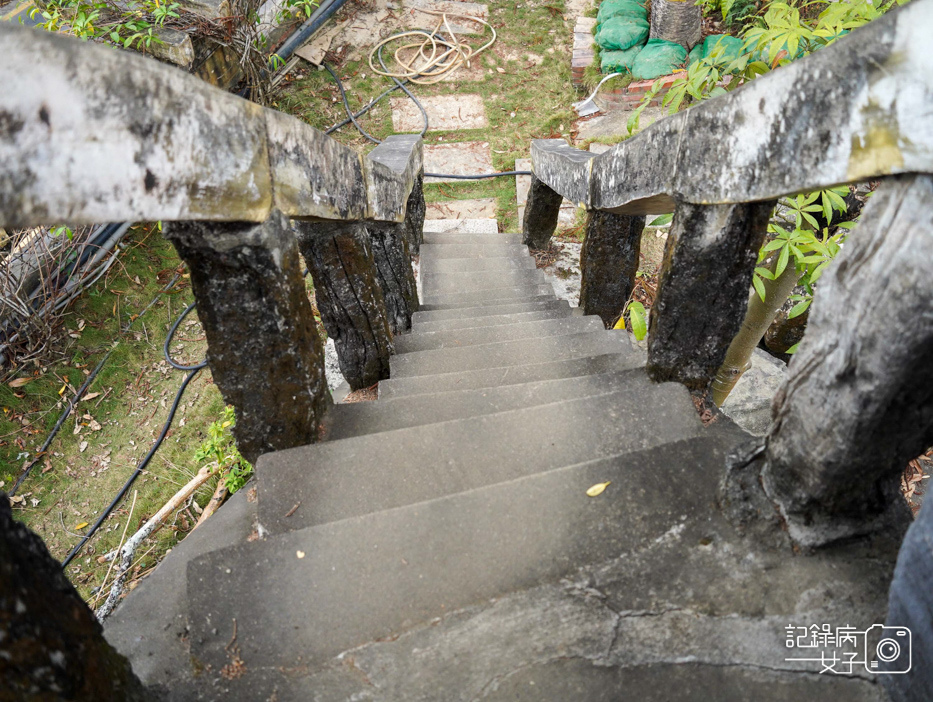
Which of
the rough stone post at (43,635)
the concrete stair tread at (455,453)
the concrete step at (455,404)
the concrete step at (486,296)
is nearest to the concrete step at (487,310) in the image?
the concrete step at (486,296)

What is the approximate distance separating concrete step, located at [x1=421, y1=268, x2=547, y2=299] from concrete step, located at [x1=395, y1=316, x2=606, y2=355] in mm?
1299

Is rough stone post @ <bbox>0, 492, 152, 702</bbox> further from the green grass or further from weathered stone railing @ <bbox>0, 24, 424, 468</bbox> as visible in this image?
the green grass

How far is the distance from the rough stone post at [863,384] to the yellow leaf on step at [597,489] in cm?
37

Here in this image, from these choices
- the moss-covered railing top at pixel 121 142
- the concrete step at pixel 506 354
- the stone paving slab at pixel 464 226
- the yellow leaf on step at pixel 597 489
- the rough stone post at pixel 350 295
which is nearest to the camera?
the moss-covered railing top at pixel 121 142

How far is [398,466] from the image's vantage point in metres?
1.67

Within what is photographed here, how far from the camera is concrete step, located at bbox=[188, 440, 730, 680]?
1.18 metres

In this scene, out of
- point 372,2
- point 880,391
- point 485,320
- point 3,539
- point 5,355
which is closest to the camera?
point 3,539

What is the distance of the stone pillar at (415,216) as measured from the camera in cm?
442

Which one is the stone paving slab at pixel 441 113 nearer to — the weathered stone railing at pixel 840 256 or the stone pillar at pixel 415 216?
the stone pillar at pixel 415 216

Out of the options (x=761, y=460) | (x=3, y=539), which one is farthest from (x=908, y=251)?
(x=3, y=539)

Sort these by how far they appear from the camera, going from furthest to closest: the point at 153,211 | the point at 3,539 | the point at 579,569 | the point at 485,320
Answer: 1. the point at 485,320
2. the point at 579,569
3. the point at 153,211
4. the point at 3,539

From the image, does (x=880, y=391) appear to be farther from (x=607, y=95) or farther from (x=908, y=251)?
(x=607, y=95)

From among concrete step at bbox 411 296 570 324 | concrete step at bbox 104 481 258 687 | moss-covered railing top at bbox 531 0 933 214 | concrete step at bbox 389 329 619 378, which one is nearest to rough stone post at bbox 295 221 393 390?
concrete step at bbox 389 329 619 378

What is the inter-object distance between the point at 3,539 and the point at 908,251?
1425 millimetres
